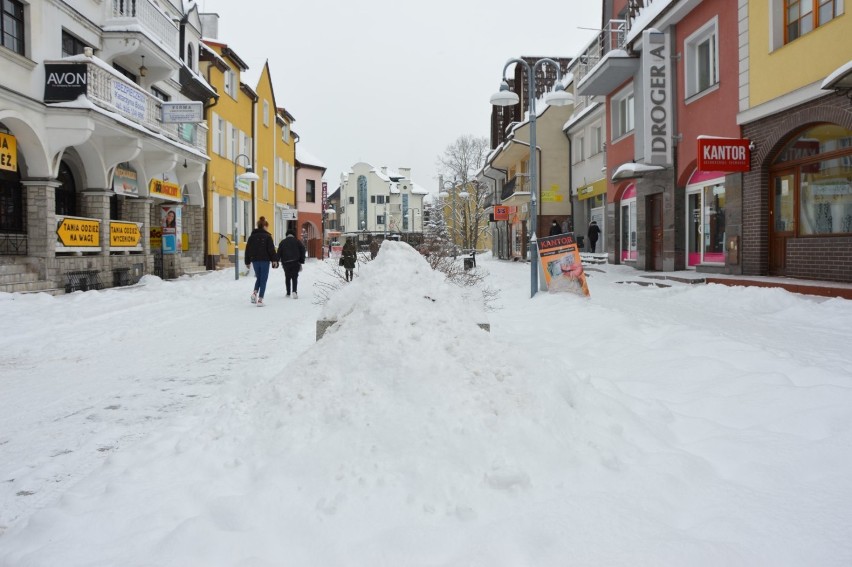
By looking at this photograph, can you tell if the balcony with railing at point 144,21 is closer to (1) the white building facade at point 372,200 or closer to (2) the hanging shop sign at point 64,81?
(2) the hanging shop sign at point 64,81

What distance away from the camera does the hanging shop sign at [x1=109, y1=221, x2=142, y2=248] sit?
1608cm

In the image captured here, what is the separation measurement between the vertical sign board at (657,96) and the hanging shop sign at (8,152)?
15484 millimetres

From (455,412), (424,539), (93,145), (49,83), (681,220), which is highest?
(49,83)

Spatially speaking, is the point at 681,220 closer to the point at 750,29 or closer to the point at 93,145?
the point at 750,29

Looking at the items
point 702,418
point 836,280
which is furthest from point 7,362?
point 836,280

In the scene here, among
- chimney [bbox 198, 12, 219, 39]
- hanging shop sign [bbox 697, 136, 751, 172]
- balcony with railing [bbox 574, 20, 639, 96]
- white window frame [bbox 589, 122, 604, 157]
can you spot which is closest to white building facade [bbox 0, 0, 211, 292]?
chimney [bbox 198, 12, 219, 39]

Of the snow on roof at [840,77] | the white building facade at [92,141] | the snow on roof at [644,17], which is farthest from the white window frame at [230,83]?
the snow on roof at [840,77]

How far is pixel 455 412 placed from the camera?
10.7 feet

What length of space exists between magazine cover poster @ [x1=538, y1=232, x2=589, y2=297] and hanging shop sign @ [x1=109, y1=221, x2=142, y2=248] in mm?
12206

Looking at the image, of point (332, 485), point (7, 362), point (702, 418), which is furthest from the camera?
point (7, 362)

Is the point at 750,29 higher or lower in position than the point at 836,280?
higher

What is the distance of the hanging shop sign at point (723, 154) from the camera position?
11.9m

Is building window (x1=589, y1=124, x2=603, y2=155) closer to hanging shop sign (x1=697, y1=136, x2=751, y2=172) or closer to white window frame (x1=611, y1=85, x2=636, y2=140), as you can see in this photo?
white window frame (x1=611, y1=85, x2=636, y2=140)

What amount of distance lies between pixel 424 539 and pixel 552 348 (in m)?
4.38
